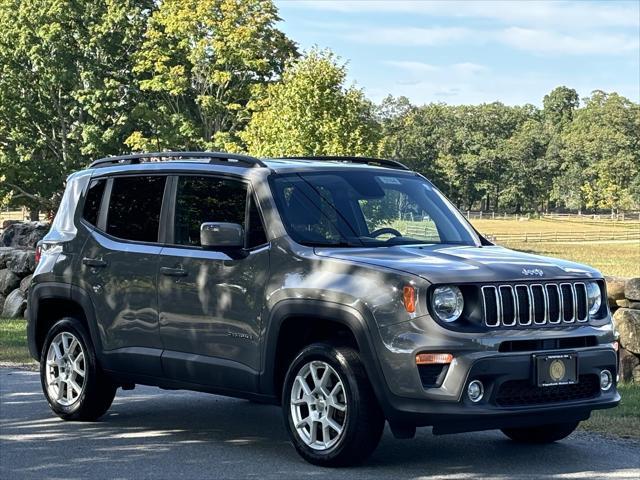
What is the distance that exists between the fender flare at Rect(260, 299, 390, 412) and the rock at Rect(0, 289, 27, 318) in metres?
12.5

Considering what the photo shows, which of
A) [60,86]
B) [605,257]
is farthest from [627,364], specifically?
[60,86]

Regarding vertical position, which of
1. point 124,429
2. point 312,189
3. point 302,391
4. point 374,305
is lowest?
point 124,429

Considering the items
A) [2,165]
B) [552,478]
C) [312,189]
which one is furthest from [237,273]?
[2,165]

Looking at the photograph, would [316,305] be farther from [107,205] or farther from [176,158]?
[107,205]

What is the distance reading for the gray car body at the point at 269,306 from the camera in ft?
24.0

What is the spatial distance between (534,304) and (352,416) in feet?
4.31

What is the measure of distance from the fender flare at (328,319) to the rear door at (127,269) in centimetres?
113

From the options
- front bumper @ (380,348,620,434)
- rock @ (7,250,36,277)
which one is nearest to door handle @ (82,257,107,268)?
front bumper @ (380,348,620,434)

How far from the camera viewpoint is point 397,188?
9070mm

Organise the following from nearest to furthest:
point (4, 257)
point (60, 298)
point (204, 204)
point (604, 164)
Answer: point (204, 204), point (60, 298), point (4, 257), point (604, 164)

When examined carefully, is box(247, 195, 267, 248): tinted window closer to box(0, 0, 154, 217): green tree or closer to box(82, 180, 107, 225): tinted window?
box(82, 180, 107, 225): tinted window

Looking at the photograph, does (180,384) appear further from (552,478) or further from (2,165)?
(2,165)

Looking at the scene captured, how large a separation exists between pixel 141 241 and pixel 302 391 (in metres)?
2.09

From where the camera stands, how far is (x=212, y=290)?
27.8 feet
